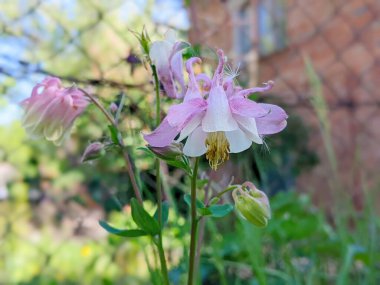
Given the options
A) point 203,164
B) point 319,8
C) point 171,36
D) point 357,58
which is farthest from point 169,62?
point 357,58

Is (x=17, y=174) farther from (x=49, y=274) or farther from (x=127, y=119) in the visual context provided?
(x=127, y=119)

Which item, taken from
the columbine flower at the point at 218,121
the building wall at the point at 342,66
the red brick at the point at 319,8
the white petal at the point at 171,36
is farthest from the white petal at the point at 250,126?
the red brick at the point at 319,8

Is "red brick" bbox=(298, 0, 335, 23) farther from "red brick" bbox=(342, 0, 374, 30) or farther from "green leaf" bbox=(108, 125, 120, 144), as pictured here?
"green leaf" bbox=(108, 125, 120, 144)

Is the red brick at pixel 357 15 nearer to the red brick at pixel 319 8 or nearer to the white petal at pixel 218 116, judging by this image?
the red brick at pixel 319 8

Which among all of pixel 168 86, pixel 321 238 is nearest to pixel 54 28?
pixel 321 238

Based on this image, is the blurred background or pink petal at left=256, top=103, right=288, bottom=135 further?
the blurred background

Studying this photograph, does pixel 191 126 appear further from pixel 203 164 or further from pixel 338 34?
pixel 338 34

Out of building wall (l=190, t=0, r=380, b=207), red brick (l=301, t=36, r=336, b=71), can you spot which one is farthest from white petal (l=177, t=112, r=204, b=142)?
red brick (l=301, t=36, r=336, b=71)
